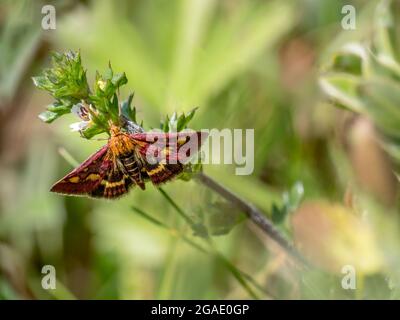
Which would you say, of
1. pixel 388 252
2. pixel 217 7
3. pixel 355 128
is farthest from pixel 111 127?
pixel 217 7

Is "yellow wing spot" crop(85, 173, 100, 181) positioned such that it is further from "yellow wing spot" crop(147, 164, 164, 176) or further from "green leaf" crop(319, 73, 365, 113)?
"green leaf" crop(319, 73, 365, 113)

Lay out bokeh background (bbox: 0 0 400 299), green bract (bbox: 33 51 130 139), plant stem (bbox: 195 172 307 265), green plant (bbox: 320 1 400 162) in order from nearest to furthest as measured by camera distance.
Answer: green bract (bbox: 33 51 130 139)
plant stem (bbox: 195 172 307 265)
green plant (bbox: 320 1 400 162)
bokeh background (bbox: 0 0 400 299)

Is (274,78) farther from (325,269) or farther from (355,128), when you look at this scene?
(325,269)

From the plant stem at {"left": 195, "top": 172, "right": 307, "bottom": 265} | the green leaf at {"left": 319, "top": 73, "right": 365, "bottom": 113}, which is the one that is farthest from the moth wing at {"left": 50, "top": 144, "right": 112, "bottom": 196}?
the green leaf at {"left": 319, "top": 73, "right": 365, "bottom": 113}

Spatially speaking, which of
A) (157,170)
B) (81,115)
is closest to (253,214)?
(157,170)

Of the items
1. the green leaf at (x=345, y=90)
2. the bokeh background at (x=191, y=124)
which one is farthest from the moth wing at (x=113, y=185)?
the green leaf at (x=345, y=90)

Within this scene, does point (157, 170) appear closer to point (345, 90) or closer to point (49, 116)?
point (49, 116)
